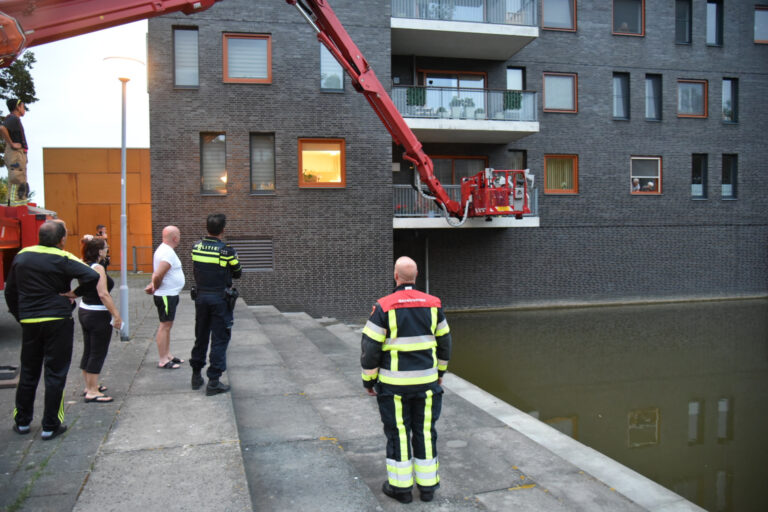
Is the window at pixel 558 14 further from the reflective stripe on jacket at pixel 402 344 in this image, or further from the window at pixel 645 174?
the reflective stripe on jacket at pixel 402 344

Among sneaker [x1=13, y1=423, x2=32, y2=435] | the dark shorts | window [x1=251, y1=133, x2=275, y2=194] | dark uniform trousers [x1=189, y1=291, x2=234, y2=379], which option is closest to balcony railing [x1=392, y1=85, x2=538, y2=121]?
window [x1=251, y1=133, x2=275, y2=194]

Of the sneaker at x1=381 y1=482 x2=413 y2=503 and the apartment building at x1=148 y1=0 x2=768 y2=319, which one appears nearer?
the sneaker at x1=381 y1=482 x2=413 y2=503

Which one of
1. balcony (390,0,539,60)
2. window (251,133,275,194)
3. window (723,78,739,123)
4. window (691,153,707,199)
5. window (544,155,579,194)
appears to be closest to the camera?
window (251,133,275,194)

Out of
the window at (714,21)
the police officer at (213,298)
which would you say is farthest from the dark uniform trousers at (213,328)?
the window at (714,21)

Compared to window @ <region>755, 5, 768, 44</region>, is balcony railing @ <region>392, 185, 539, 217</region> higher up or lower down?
lower down

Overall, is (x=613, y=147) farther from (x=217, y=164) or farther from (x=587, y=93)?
(x=217, y=164)

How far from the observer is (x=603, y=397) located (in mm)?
8906

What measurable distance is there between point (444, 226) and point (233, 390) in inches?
450

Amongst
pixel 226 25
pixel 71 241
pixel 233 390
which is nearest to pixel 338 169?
pixel 226 25

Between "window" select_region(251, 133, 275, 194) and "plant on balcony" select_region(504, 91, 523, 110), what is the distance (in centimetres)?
719

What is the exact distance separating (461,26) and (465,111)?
2443 mm

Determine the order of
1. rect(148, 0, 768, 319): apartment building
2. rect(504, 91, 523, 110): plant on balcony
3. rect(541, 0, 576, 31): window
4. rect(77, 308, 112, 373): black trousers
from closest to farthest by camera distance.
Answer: rect(77, 308, 112, 373): black trousers
rect(148, 0, 768, 319): apartment building
rect(504, 91, 523, 110): plant on balcony
rect(541, 0, 576, 31): window

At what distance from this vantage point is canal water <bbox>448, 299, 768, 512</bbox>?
639 cm

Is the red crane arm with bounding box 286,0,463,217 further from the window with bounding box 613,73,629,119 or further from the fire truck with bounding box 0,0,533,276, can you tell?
the window with bounding box 613,73,629,119
